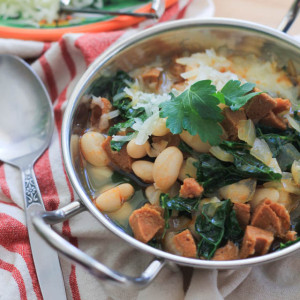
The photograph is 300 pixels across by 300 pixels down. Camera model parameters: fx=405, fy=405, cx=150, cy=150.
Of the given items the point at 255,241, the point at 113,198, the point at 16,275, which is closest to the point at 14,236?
the point at 16,275

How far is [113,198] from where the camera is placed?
1512mm

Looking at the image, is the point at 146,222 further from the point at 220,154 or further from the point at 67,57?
the point at 67,57

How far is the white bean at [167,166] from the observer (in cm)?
145

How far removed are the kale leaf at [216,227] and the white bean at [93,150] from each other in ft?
1.51

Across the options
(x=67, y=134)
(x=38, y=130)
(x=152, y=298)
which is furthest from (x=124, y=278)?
(x=38, y=130)

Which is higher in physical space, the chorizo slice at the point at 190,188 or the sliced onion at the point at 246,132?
the sliced onion at the point at 246,132

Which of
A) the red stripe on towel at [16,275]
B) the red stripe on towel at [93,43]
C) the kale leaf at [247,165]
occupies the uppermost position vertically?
the kale leaf at [247,165]

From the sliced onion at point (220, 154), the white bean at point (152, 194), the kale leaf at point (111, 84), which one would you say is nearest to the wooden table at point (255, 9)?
the kale leaf at point (111, 84)

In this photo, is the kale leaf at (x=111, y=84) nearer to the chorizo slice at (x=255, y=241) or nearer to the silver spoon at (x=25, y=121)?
the silver spoon at (x=25, y=121)

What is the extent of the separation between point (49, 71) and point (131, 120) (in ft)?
2.44

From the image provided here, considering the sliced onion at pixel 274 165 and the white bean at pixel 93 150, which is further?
the white bean at pixel 93 150

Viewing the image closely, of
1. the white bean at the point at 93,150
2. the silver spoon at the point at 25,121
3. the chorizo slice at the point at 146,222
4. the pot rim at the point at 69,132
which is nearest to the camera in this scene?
the pot rim at the point at 69,132

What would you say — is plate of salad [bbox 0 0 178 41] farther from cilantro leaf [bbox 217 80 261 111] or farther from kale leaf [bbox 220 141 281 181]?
kale leaf [bbox 220 141 281 181]

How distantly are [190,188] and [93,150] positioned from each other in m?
0.44
